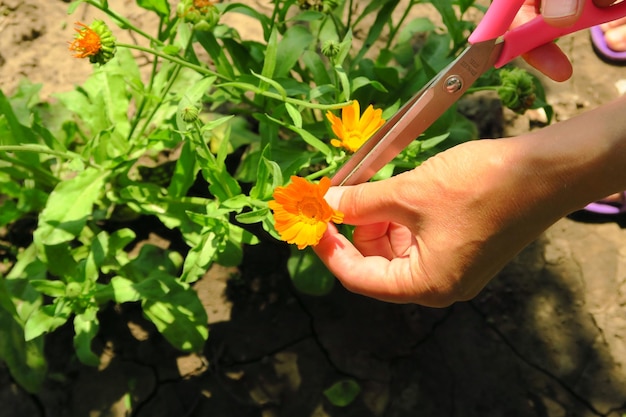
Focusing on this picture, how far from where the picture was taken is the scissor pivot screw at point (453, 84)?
3.79 ft

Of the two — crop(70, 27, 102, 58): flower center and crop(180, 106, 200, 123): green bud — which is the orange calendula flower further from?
crop(180, 106, 200, 123): green bud

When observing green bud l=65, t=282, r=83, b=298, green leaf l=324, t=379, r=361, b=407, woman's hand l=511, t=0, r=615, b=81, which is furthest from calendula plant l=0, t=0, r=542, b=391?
green leaf l=324, t=379, r=361, b=407

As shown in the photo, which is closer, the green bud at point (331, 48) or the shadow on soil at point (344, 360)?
the green bud at point (331, 48)

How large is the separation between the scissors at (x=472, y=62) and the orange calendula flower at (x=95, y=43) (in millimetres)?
625

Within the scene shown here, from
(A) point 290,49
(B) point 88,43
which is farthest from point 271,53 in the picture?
(B) point 88,43

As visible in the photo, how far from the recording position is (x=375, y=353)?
1934mm

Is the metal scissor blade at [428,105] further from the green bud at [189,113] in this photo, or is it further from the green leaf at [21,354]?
the green leaf at [21,354]

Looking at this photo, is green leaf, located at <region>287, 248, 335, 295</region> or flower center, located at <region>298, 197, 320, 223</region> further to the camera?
green leaf, located at <region>287, 248, 335, 295</region>

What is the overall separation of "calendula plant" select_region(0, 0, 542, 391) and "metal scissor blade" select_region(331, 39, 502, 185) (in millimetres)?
104

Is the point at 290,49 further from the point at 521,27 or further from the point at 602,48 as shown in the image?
the point at 602,48

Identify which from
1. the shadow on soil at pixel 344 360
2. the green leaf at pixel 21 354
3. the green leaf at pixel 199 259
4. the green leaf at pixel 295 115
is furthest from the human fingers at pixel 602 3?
the green leaf at pixel 21 354

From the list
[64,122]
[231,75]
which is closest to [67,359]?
[64,122]

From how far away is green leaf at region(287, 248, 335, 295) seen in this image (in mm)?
1755

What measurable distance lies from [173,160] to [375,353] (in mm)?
931
